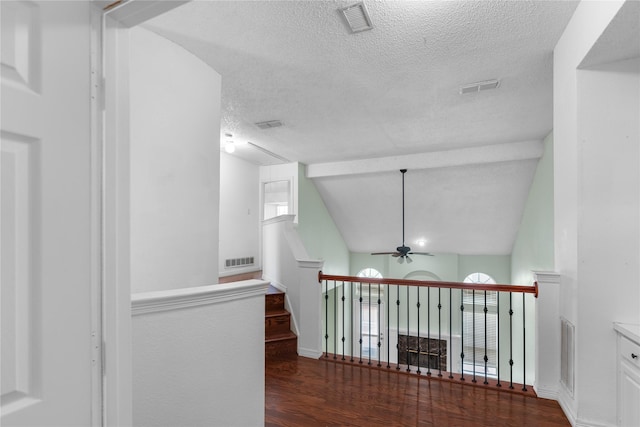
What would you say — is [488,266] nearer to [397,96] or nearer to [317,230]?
[317,230]

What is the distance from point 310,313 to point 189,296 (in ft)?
7.69

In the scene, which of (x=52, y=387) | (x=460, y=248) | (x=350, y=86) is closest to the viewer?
(x=52, y=387)

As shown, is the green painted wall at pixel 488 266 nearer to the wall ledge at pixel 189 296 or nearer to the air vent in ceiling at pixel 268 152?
the air vent in ceiling at pixel 268 152

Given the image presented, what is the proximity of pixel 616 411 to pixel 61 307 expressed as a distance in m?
3.02

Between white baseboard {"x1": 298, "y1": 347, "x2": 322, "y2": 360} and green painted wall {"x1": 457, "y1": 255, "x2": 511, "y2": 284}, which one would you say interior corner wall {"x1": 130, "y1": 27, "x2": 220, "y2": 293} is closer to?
white baseboard {"x1": 298, "y1": 347, "x2": 322, "y2": 360}

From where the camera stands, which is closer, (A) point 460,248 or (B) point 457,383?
(B) point 457,383

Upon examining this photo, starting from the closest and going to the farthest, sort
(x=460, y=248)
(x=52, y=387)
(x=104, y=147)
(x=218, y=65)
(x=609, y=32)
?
(x=52, y=387), (x=104, y=147), (x=609, y=32), (x=218, y=65), (x=460, y=248)

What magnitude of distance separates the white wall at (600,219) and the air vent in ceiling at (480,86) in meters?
0.89

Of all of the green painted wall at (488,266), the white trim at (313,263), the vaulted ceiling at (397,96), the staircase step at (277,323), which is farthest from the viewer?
the green painted wall at (488,266)

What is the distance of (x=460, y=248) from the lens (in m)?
7.65

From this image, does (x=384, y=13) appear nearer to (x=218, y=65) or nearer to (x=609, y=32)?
(x=609, y=32)

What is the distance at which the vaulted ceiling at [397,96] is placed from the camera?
2240mm

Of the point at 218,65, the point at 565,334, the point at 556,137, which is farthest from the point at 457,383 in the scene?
the point at 218,65

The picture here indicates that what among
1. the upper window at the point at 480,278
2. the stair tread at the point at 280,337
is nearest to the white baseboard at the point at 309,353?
the stair tread at the point at 280,337
